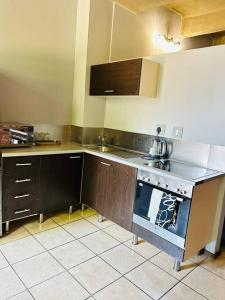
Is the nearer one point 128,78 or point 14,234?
point 14,234

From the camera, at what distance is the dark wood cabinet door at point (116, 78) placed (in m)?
2.37

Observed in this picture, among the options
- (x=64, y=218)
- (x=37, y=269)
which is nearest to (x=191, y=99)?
(x=64, y=218)

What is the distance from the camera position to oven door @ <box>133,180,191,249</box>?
1.81 m

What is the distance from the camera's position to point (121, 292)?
1.65m

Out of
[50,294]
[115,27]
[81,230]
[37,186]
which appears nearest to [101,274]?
[50,294]

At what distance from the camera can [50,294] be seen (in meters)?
1.58

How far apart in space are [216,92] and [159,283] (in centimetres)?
168

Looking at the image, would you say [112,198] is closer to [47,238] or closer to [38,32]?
[47,238]

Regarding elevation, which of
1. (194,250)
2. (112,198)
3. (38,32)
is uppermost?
(38,32)

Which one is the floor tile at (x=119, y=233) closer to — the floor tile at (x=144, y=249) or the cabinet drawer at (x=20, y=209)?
the floor tile at (x=144, y=249)

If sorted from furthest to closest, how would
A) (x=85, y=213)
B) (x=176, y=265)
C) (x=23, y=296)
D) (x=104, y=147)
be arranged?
1. (x=104, y=147)
2. (x=85, y=213)
3. (x=176, y=265)
4. (x=23, y=296)

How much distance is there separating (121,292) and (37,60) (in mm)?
2532

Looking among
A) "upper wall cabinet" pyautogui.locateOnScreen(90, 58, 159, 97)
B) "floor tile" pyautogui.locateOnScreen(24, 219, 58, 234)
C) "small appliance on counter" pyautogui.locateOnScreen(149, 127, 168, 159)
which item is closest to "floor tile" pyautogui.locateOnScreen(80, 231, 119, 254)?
"floor tile" pyautogui.locateOnScreen(24, 219, 58, 234)

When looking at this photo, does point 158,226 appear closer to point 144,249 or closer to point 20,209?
point 144,249
